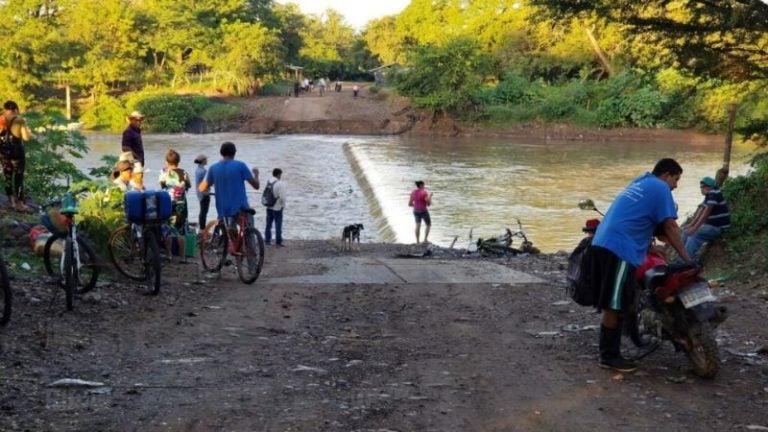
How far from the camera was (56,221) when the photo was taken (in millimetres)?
8039

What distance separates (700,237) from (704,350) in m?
6.89

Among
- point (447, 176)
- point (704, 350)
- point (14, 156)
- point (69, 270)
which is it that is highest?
point (14, 156)

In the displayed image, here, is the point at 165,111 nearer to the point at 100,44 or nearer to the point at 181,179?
the point at 100,44

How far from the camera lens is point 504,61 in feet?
235

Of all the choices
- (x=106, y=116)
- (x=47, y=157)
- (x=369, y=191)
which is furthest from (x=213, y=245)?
(x=106, y=116)

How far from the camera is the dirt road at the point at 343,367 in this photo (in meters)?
4.95

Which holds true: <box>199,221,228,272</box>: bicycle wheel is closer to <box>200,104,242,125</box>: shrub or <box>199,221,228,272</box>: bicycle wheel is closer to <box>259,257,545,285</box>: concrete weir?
<box>259,257,545,285</box>: concrete weir

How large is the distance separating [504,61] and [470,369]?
6783 cm

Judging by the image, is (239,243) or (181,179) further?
(181,179)

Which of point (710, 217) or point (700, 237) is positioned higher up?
point (710, 217)

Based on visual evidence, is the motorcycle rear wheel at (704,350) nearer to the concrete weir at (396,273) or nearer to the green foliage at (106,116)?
the concrete weir at (396,273)

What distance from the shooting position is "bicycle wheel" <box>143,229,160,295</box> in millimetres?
8641

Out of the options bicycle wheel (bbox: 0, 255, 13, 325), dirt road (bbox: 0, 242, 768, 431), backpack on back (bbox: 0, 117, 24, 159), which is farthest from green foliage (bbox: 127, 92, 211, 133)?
bicycle wheel (bbox: 0, 255, 13, 325)

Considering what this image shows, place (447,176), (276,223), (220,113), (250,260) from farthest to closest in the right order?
(220,113), (447,176), (276,223), (250,260)
